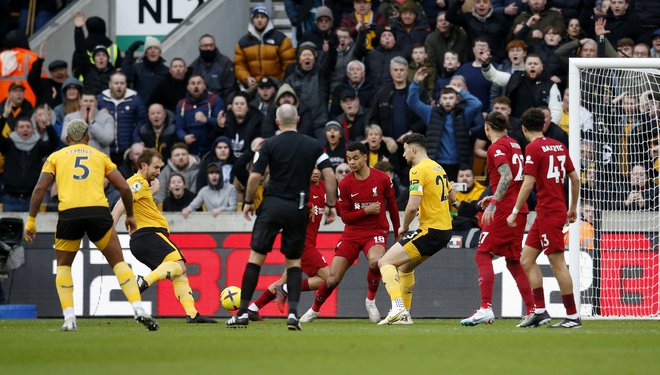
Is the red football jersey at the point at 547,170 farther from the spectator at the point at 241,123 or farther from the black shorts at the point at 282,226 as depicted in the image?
the spectator at the point at 241,123

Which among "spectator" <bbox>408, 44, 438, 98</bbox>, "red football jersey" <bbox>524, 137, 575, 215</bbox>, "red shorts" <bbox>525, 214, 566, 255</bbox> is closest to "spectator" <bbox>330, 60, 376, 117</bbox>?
"spectator" <bbox>408, 44, 438, 98</bbox>

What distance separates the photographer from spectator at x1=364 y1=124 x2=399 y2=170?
19.0 m

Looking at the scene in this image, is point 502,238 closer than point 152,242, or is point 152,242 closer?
point 502,238

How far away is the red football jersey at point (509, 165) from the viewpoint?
553 inches

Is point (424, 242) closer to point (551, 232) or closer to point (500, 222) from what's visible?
point (500, 222)

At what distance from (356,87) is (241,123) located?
1.96 metres

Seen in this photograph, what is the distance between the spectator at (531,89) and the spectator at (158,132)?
525 cm

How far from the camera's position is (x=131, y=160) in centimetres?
2034

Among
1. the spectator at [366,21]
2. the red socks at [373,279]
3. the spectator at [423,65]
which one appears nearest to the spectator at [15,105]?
the spectator at [366,21]

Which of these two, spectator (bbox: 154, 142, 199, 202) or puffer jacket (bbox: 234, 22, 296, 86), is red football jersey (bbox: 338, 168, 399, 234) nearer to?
spectator (bbox: 154, 142, 199, 202)

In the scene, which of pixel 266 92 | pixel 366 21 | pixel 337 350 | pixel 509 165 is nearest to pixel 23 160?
pixel 266 92

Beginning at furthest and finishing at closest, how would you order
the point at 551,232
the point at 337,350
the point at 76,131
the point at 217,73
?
the point at 217,73 < the point at 551,232 < the point at 76,131 < the point at 337,350

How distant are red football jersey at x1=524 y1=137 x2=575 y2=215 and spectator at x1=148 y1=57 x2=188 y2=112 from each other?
9438 millimetres

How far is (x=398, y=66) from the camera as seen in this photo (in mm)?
19688
